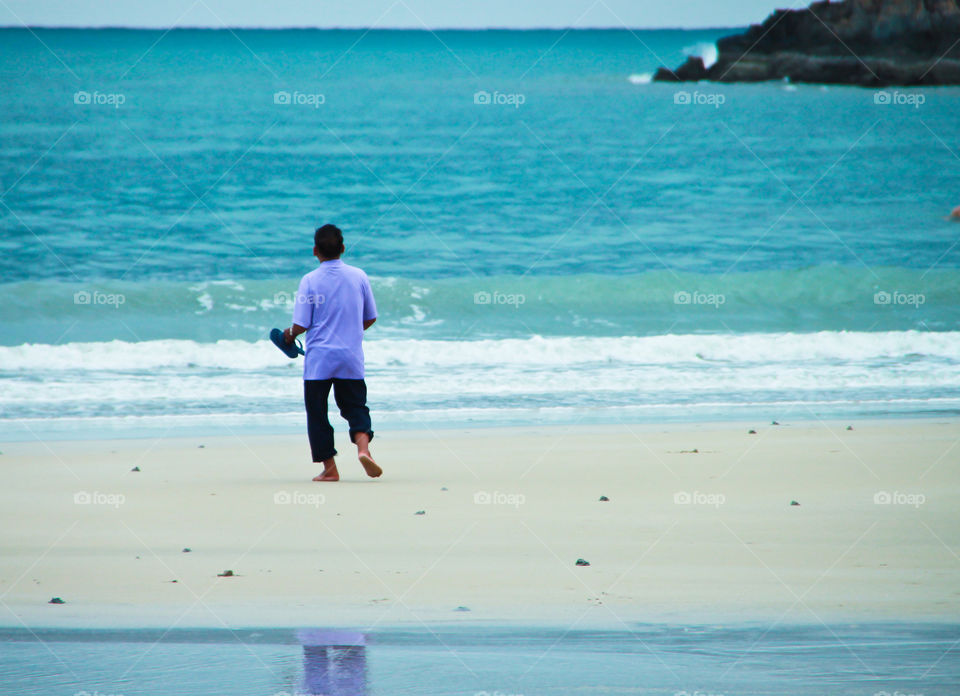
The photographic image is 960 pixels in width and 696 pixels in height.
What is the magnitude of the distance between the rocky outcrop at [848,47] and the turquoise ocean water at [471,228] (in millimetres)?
529

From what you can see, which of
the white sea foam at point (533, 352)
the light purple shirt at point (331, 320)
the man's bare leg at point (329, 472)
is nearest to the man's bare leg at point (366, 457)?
the man's bare leg at point (329, 472)

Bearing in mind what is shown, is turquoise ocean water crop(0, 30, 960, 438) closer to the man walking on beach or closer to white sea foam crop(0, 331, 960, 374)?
white sea foam crop(0, 331, 960, 374)

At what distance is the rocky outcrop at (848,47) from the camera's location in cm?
2970

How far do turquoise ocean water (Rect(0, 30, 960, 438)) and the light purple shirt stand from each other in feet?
8.14

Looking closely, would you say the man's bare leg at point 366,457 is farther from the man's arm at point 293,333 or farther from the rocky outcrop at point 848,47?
the rocky outcrop at point 848,47

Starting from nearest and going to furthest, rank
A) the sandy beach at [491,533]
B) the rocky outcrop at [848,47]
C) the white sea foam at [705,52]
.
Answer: the sandy beach at [491,533]
the rocky outcrop at [848,47]
the white sea foam at [705,52]

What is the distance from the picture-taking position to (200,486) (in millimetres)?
5508

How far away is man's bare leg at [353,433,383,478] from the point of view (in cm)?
559

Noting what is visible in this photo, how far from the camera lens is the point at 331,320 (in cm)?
564

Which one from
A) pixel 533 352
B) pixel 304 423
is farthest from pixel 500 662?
pixel 533 352

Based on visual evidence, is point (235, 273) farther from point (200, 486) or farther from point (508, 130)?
point (200, 486)

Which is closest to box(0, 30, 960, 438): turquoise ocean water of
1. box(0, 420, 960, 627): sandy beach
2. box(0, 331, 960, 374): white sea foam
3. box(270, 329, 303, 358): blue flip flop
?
box(0, 331, 960, 374): white sea foam

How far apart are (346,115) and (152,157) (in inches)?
220

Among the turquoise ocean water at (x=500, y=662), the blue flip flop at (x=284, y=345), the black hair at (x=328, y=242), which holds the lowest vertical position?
the turquoise ocean water at (x=500, y=662)
